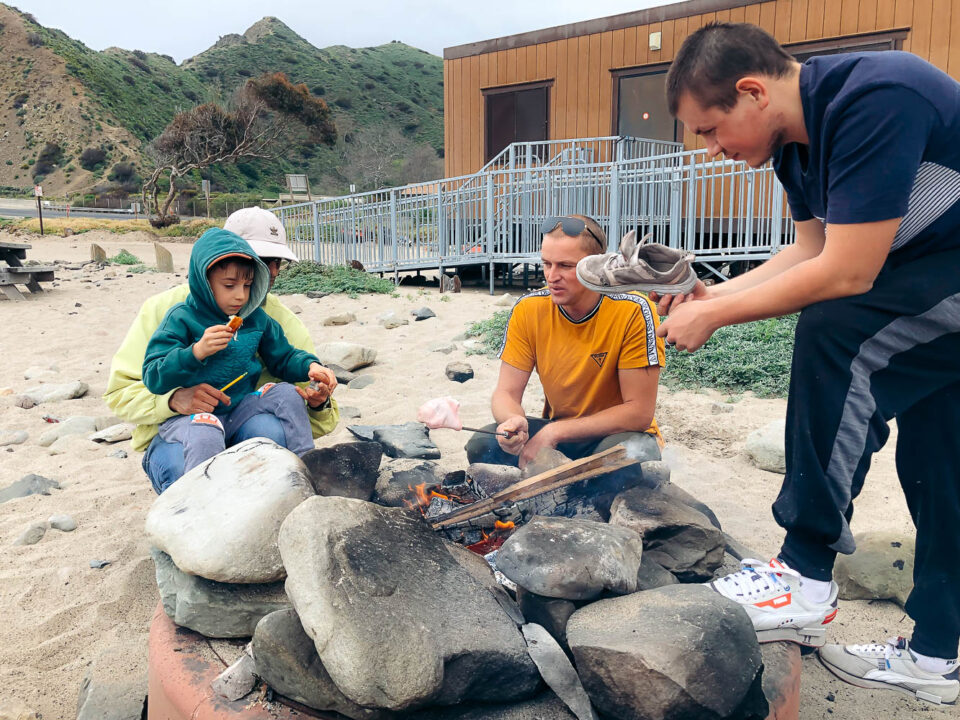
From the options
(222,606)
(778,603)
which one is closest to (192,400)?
(222,606)

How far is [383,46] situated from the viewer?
96125 millimetres

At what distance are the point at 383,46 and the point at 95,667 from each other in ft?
338

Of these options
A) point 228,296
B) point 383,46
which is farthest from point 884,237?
point 383,46

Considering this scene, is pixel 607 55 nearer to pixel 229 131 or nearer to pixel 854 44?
pixel 854 44

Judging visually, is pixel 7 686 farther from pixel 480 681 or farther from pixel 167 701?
pixel 480 681

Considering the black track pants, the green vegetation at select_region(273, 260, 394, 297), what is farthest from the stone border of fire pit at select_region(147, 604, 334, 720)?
the green vegetation at select_region(273, 260, 394, 297)

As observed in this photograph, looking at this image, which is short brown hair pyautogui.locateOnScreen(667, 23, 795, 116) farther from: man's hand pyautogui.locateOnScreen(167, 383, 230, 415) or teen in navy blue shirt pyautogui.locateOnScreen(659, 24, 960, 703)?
man's hand pyautogui.locateOnScreen(167, 383, 230, 415)

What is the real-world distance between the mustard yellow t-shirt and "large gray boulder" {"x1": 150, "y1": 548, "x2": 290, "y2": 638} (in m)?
1.57

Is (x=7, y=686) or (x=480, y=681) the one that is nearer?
(x=480, y=681)

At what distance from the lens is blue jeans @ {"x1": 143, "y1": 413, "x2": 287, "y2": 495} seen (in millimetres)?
2754

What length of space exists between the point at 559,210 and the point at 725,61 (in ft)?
29.7

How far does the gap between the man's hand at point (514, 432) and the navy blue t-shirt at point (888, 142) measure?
4.77 ft

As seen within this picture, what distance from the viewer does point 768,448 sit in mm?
4156

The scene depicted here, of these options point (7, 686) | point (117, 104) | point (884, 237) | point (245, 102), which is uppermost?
point (117, 104)
